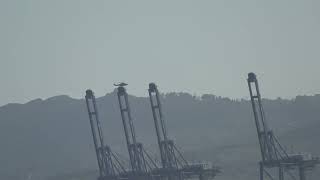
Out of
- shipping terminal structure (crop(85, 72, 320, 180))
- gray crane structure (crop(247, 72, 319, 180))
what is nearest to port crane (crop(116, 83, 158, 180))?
shipping terminal structure (crop(85, 72, 320, 180))

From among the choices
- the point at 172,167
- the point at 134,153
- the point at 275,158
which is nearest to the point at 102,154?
the point at 134,153

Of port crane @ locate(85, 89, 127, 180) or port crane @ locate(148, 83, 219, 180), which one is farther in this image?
port crane @ locate(85, 89, 127, 180)

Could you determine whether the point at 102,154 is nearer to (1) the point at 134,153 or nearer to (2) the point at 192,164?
(1) the point at 134,153

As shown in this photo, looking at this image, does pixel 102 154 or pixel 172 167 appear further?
pixel 102 154

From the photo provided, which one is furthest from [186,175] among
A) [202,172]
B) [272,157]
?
[272,157]

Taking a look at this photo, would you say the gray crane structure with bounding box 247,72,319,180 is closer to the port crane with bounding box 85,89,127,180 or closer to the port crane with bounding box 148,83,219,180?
the port crane with bounding box 148,83,219,180

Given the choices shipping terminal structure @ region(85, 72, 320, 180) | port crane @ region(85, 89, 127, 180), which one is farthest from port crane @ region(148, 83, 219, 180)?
port crane @ region(85, 89, 127, 180)

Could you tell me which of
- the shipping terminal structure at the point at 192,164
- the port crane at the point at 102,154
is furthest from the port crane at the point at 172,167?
the port crane at the point at 102,154

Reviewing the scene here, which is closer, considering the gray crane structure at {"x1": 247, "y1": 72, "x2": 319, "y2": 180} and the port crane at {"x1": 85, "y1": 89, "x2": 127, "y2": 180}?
the gray crane structure at {"x1": 247, "y1": 72, "x2": 319, "y2": 180}

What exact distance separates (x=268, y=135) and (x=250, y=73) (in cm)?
871

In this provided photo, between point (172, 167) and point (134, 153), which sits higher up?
point (134, 153)

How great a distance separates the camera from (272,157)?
108750 millimetres

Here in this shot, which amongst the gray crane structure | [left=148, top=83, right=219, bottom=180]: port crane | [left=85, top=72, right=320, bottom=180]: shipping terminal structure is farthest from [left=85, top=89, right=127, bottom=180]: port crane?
the gray crane structure

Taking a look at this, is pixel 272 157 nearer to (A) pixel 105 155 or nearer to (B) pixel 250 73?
(B) pixel 250 73
